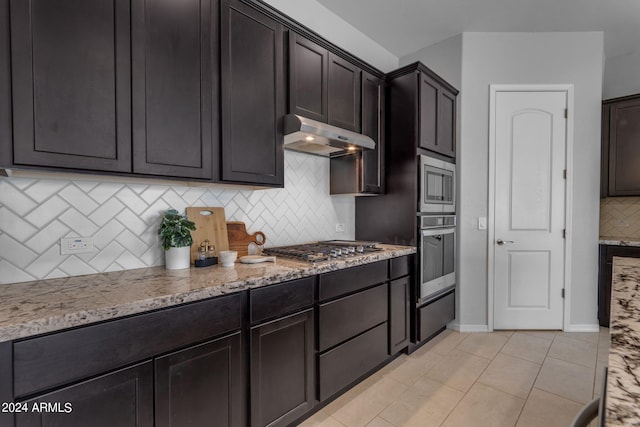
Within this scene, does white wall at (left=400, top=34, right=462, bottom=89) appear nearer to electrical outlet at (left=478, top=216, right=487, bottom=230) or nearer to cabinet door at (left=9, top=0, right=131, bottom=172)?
electrical outlet at (left=478, top=216, right=487, bottom=230)

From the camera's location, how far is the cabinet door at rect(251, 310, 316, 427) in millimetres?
1509

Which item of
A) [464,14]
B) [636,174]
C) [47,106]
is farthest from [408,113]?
Result: [636,174]

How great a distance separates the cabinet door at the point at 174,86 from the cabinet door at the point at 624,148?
416 cm

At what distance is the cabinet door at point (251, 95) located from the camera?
173 cm

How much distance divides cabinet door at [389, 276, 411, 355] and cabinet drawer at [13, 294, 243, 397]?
1447mm

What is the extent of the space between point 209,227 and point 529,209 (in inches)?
123

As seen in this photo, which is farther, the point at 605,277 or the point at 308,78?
the point at 605,277

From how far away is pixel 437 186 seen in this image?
2.93 m

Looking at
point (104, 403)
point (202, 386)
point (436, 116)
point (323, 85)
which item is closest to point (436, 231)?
point (436, 116)

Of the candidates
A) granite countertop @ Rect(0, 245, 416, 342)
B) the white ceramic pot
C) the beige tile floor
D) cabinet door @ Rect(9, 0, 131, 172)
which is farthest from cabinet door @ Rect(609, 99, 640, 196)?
cabinet door @ Rect(9, 0, 131, 172)

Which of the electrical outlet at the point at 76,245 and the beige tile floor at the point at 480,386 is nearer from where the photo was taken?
the electrical outlet at the point at 76,245

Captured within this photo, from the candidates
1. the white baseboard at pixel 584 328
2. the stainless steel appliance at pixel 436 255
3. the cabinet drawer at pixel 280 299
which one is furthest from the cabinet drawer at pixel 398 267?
the white baseboard at pixel 584 328

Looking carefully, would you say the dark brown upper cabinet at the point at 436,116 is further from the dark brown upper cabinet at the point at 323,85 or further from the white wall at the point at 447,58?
the dark brown upper cabinet at the point at 323,85

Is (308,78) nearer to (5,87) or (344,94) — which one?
(344,94)
